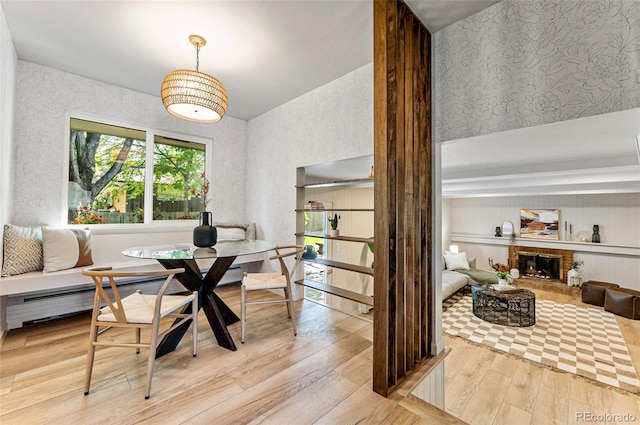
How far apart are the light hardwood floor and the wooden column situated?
0.33 meters

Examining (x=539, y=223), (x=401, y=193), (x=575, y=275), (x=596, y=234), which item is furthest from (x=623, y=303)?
(x=401, y=193)

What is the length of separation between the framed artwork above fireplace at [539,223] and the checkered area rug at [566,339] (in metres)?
2.20

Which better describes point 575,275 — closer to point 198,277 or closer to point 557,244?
point 557,244

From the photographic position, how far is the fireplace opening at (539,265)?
6.75 metres

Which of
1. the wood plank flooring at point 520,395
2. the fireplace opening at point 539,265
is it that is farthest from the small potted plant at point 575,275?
the wood plank flooring at point 520,395

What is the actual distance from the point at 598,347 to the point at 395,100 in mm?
4674

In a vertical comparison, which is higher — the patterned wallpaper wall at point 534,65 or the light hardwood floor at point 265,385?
the patterned wallpaper wall at point 534,65

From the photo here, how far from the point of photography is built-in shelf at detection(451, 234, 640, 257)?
5.77 metres

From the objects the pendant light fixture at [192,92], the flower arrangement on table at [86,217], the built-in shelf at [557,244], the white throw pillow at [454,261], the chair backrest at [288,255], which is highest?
the pendant light fixture at [192,92]

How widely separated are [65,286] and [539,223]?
9408 mm

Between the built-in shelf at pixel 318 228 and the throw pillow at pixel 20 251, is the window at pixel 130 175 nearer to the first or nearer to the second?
the throw pillow at pixel 20 251

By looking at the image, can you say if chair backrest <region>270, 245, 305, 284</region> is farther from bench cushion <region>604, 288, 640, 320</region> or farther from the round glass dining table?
bench cushion <region>604, 288, 640, 320</region>

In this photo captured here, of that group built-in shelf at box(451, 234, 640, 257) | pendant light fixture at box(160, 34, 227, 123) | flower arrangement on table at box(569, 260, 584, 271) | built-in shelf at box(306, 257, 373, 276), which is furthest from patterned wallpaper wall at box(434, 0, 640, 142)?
flower arrangement on table at box(569, 260, 584, 271)

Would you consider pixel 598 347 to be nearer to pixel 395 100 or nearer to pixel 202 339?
pixel 395 100
